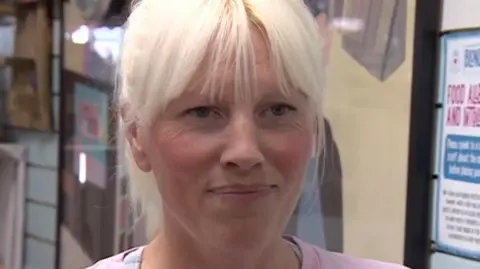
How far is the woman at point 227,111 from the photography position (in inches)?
29.2

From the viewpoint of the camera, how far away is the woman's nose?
0.73 m

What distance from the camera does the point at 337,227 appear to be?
3.99 feet

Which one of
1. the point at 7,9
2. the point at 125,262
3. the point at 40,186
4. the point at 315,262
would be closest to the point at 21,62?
the point at 7,9

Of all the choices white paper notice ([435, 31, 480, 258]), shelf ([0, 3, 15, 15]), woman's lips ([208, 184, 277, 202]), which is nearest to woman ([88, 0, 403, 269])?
woman's lips ([208, 184, 277, 202])

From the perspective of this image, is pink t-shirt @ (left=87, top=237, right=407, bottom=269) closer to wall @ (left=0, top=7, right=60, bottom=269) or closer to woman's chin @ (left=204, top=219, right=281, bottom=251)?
woman's chin @ (left=204, top=219, right=281, bottom=251)

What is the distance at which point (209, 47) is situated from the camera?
750 millimetres

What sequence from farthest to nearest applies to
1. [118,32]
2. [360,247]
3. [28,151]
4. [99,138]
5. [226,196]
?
[28,151], [99,138], [118,32], [360,247], [226,196]

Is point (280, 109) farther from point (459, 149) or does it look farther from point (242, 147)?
point (459, 149)

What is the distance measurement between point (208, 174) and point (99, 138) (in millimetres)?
1419

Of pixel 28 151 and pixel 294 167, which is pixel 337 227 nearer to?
pixel 294 167

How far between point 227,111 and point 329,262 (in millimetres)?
Result: 239

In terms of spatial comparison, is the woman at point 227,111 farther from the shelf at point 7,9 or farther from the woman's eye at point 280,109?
the shelf at point 7,9

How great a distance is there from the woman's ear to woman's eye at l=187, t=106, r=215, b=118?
8 centimetres

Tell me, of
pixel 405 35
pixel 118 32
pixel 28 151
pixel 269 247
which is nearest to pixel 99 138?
pixel 118 32
